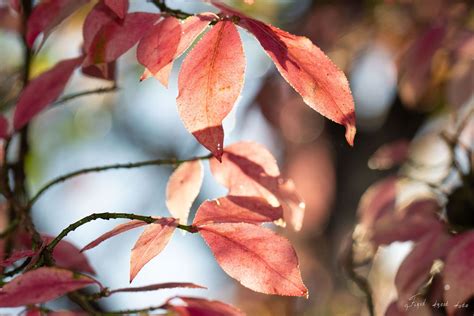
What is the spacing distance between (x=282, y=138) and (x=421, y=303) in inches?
38.6

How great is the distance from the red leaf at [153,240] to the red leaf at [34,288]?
72 mm

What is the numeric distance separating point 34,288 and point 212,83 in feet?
0.72

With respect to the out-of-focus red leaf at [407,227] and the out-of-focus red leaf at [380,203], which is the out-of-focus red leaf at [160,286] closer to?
the out-of-focus red leaf at [407,227]

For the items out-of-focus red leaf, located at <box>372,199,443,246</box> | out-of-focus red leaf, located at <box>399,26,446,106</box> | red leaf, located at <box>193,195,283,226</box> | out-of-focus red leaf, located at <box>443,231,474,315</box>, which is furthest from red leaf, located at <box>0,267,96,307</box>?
out-of-focus red leaf, located at <box>399,26,446,106</box>

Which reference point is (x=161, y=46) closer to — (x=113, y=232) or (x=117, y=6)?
(x=117, y=6)

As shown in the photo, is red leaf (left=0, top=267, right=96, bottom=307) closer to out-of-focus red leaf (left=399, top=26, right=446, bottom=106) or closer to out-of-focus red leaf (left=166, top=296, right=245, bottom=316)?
out-of-focus red leaf (left=166, top=296, right=245, bottom=316)

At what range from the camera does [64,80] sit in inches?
30.4

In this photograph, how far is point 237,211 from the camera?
684mm

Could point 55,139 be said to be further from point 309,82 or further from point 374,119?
point 309,82

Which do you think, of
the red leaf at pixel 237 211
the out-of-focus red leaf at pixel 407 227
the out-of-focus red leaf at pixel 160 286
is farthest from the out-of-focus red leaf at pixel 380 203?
the out-of-focus red leaf at pixel 160 286

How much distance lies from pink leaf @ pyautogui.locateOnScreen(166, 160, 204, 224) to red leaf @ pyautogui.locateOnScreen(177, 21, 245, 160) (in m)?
0.21

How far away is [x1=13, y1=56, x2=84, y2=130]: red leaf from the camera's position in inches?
30.4

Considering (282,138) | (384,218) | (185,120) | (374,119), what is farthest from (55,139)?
(185,120)

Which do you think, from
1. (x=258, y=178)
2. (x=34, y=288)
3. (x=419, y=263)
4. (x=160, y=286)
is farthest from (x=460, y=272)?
(x=34, y=288)
